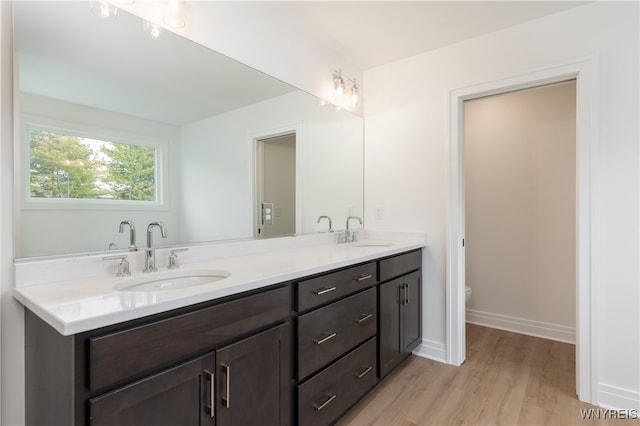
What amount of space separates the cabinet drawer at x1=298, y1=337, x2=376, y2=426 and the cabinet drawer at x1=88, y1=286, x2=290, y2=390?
439mm

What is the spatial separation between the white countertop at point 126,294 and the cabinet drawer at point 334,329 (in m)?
0.22

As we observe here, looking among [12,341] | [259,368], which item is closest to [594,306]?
[259,368]

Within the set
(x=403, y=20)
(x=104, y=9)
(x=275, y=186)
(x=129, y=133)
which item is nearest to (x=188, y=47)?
(x=104, y=9)

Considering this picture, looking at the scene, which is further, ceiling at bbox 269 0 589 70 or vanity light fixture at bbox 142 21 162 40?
ceiling at bbox 269 0 589 70

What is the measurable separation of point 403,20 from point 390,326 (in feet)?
6.50

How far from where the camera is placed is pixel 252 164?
79.5 inches

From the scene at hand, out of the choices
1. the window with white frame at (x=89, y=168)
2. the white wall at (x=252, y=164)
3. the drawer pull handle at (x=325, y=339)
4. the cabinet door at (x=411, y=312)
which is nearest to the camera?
the window with white frame at (x=89, y=168)

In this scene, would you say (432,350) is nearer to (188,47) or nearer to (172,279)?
(172,279)

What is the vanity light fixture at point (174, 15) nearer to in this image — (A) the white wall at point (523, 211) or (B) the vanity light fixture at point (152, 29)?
(B) the vanity light fixture at point (152, 29)

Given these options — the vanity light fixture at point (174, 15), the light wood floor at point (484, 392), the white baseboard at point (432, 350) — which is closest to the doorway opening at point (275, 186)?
the vanity light fixture at point (174, 15)

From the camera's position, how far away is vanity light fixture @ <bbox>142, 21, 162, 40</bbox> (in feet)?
4.78

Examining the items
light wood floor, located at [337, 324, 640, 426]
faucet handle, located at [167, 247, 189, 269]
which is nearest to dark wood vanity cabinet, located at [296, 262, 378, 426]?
light wood floor, located at [337, 324, 640, 426]

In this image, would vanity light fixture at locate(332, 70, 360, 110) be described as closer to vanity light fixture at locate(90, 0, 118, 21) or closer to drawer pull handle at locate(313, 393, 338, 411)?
vanity light fixture at locate(90, 0, 118, 21)

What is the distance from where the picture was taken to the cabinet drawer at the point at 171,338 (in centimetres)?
83
